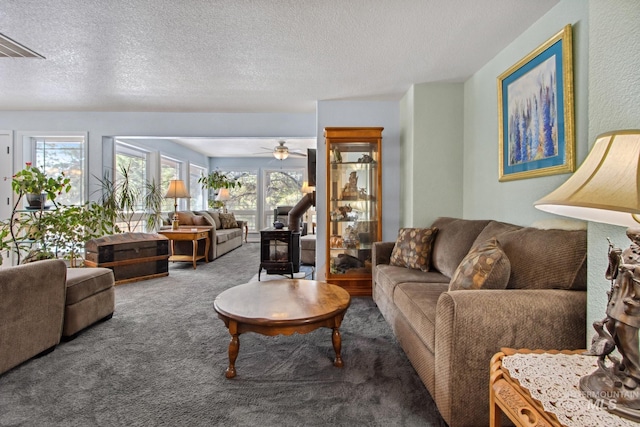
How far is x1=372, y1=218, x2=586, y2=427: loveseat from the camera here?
4.52 ft

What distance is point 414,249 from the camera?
2.89 metres

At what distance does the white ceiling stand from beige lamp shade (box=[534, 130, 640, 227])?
5.29ft

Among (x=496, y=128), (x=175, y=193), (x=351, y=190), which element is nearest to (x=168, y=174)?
(x=175, y=193)

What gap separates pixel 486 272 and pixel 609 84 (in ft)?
3.10

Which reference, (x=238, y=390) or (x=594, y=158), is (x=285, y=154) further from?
(x=594, y=158)

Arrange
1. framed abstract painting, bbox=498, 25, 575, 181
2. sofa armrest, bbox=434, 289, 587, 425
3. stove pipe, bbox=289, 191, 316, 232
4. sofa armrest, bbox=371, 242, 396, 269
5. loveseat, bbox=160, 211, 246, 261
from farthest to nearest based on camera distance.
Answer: loveseat, bbox=160, 211, 246, 261 < stove pipe, bbox=289, 191, 316, 232 < sofa armrest, bbox=371, 242, 396, 269 < framed abstract painting, bbox=498, 25, 575, 181 < sofa armrest, bbox=434, 289, 587, 425

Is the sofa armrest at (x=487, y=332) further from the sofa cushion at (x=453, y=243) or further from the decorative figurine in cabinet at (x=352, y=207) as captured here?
the decorative figurine in cabinet at (x=352, y=207)

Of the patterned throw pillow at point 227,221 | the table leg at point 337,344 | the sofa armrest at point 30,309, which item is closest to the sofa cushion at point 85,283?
the sofa armrest at point 30,309

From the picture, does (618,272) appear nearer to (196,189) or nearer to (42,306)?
(42,306)

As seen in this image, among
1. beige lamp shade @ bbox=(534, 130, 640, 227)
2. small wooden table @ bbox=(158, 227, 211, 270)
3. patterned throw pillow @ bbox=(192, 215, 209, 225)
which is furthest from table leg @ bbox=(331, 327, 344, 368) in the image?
patterned throw pillow @ bbox=(192, 215, 209, 225)

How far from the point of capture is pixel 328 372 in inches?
78.2

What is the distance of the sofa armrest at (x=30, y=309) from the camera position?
1909mm

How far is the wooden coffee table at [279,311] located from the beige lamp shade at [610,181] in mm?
1367

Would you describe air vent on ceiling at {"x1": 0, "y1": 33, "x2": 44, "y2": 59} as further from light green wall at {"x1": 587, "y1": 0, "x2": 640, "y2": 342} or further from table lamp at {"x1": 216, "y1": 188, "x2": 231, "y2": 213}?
table lamp at {"x1": 216, "y1": 188, "x2": 231, "y2": 213}
